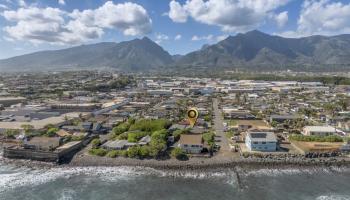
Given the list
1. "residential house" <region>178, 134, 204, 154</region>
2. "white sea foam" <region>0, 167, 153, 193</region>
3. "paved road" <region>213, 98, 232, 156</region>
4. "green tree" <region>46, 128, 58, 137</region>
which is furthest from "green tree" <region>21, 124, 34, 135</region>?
"paved road" <region>213, 98, 232, 156</region>

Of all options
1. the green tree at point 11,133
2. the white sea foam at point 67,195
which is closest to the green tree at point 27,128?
the green tree at point 11,133

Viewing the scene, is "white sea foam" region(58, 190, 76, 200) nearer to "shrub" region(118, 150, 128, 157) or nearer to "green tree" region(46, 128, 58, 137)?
"shrub" region(118, 150, 128, 157)

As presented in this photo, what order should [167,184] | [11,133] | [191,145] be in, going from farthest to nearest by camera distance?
[11,133], [191,145], [167,184]

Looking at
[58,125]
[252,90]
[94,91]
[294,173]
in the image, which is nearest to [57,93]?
[94,91]

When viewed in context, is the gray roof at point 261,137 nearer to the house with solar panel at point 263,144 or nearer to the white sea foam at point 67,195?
the house with solar panel at point 263,144

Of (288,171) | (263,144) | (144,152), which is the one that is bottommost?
(288,171)

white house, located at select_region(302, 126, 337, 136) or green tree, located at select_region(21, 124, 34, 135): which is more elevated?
green tree, located at select_region(21, 124, 34, 135)

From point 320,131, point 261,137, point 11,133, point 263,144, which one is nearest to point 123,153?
point 263,144

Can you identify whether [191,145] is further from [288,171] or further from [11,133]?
[11,133]

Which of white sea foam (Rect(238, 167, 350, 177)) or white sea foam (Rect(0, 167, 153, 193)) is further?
white sea foam (Rect(238, 167, 350, 177))
